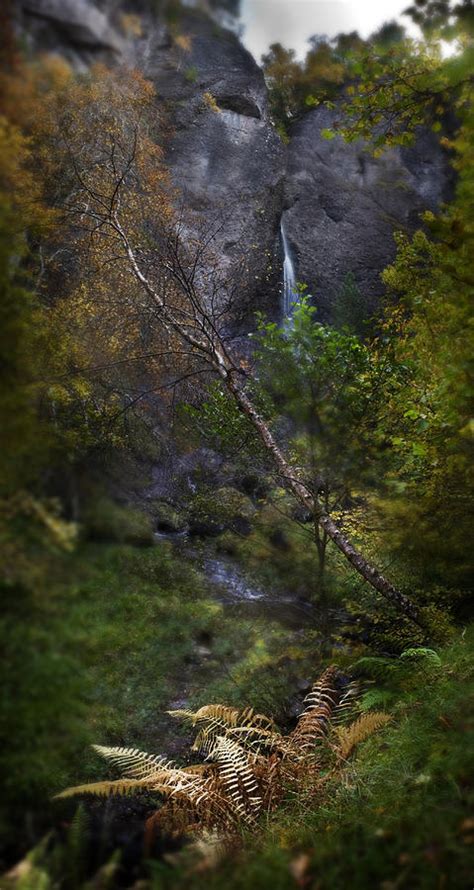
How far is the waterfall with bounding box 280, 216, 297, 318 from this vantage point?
17250 millimetres

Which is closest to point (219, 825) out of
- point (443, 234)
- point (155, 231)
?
point (443, 234)

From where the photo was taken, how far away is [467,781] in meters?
2.30

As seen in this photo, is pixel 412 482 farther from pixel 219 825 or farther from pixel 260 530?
pixel 219 825

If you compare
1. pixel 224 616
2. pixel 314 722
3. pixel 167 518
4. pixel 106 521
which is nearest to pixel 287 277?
pixel 167 518

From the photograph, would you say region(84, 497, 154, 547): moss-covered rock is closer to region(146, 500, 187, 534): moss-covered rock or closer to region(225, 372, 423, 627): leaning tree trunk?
region(225, 372, 423, 627): leaning tree trunk

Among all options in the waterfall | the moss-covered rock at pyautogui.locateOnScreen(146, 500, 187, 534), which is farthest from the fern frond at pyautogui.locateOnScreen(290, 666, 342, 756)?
the waterfall

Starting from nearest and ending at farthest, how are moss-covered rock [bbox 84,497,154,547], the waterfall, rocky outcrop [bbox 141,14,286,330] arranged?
moss-covered rock [bbox 84,497,154,547] → rocky outcrop [bbox 141,14,286,330] → the waterfall

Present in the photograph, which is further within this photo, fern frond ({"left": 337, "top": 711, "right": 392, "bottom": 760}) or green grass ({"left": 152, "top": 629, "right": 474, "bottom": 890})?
fern frond ({"left": 337, "top": 711, "right": 392, "bottom": 760})

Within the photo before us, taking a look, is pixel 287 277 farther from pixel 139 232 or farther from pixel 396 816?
pixel 396 816

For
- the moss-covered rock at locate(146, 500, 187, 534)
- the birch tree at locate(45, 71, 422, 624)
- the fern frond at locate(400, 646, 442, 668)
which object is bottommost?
the fern frond at locate(400, 646, 442, 668)

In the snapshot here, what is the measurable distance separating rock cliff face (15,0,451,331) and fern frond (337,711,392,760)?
34.6 ft

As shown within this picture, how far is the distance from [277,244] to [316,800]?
18.3 m

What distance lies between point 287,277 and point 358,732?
55.8 ft

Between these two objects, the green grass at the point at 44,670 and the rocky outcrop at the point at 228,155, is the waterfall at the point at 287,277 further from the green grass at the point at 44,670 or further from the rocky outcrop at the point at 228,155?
the green grass at the point at 44,670
